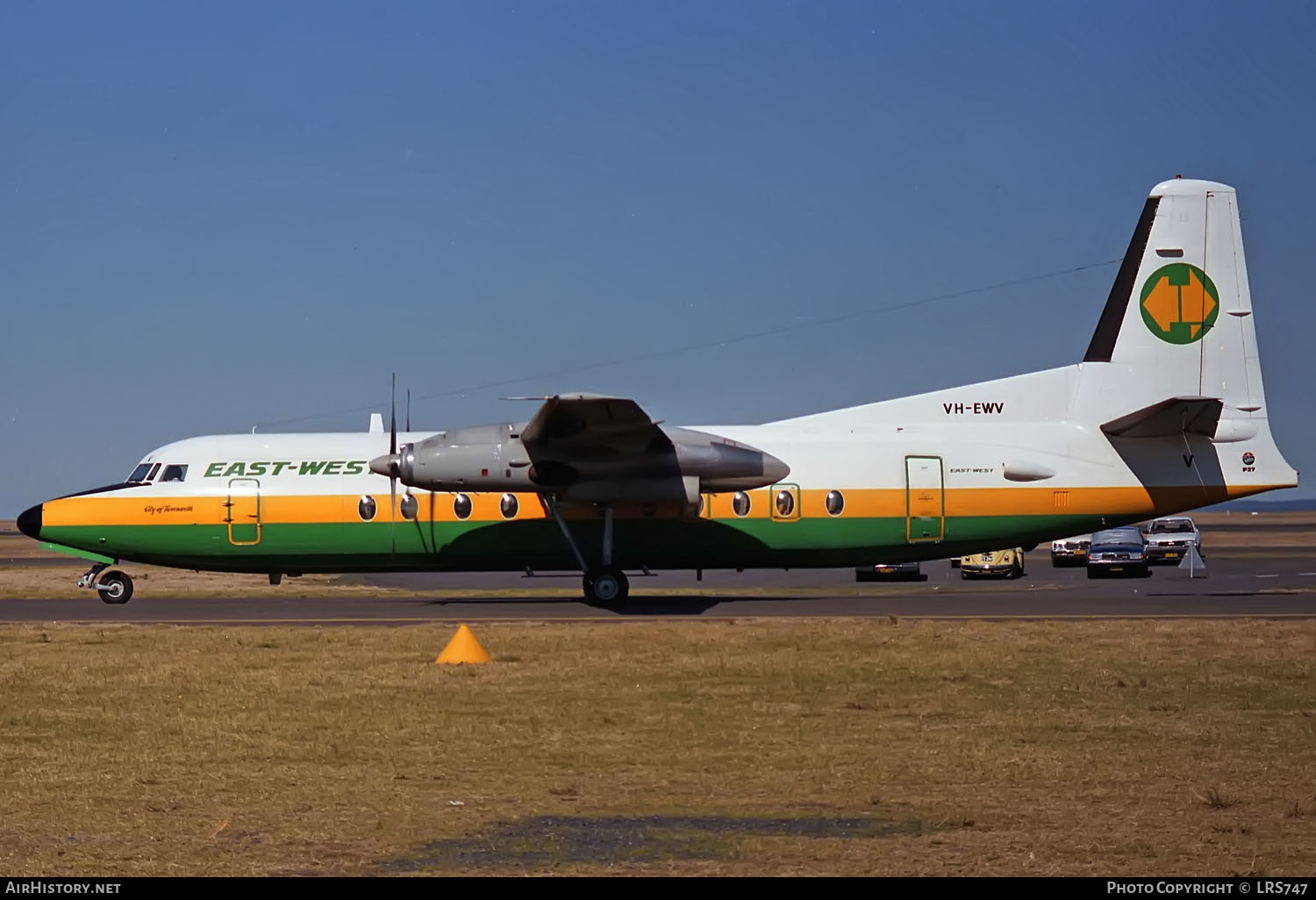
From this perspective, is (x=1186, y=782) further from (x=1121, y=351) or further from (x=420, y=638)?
(x=1121, y=351)

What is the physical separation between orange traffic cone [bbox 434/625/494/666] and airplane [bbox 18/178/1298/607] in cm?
854

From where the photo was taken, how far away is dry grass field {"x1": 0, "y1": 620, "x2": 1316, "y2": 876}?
28.9ft

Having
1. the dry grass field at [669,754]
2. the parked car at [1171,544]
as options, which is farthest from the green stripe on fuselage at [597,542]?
the parked car at [1171,544]

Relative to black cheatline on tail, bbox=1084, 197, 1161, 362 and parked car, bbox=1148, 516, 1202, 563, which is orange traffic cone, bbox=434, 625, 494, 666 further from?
parked car, bbox=1148, 516, 1202, 563

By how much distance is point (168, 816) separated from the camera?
10.0m

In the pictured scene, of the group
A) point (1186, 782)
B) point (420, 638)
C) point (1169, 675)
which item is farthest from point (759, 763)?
point (420, 638)

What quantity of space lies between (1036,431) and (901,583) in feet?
43.4

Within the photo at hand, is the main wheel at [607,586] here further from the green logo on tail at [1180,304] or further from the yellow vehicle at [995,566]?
the yellow vehicle at [995,566]

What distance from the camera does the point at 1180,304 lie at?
2972 centimetres

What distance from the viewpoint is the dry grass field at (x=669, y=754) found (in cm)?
882

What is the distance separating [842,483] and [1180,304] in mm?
8170

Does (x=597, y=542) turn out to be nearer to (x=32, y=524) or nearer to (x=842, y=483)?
(x=842, y=483)

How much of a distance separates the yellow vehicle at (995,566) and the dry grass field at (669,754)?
23245 millimetres

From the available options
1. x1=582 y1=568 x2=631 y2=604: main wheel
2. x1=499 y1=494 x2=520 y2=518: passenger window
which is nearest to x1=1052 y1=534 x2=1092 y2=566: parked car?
x1=582 y1=568 x2=631 y2=604: main wheel
